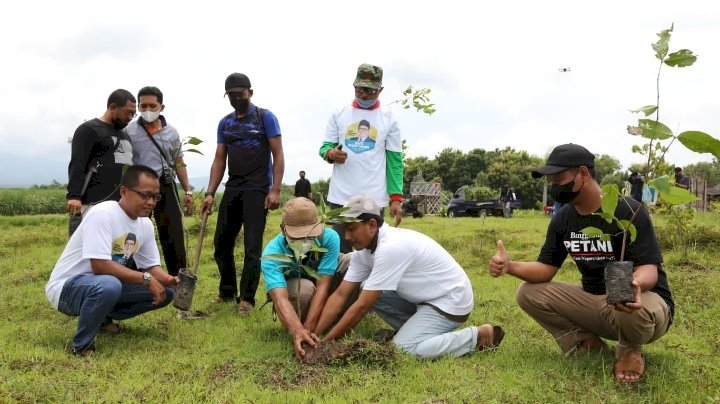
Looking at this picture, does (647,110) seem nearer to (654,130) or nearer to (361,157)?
(654,130)

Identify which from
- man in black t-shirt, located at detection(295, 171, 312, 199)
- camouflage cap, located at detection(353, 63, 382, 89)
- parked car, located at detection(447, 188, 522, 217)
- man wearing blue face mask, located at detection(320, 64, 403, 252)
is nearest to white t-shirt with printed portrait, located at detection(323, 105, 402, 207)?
man wearing blue face mask, located at detection(320, 64, 403, 252)

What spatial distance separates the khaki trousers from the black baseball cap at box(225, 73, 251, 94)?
2.67m

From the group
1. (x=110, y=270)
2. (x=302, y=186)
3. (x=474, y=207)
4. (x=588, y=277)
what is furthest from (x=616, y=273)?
(x=474, y=207)

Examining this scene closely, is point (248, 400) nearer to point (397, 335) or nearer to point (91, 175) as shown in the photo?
point (397, 335)

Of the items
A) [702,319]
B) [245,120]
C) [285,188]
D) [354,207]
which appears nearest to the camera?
[354,207]

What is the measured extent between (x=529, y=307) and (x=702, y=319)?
5.95ft

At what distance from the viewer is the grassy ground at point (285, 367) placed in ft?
9.62

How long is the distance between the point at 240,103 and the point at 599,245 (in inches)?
117

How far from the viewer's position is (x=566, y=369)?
10.9 ft

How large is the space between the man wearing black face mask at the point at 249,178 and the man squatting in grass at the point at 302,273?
85 centimetres

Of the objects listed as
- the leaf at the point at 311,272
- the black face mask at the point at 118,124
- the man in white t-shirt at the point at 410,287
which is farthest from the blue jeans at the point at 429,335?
the black face mask at the point at 118,124

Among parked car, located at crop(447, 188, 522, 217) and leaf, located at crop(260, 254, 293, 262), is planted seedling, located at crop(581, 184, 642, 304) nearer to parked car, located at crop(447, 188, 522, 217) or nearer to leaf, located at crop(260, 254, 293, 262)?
leaf, located at crop(260, 254, 293, 262)

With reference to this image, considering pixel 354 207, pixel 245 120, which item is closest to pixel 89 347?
pixel 354 207

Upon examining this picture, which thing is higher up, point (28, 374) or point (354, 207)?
point (354, 207)
